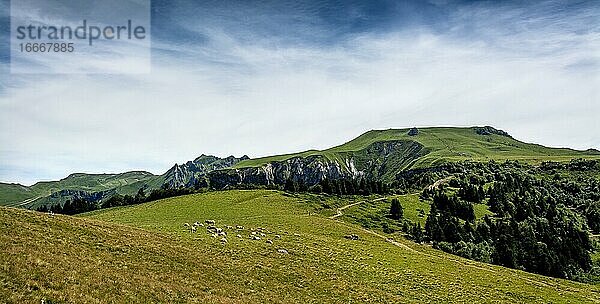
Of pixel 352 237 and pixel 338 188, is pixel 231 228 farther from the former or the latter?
pixel 338 188

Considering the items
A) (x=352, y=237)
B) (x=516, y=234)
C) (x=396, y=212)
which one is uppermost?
(x=352, y=237)

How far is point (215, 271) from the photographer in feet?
124

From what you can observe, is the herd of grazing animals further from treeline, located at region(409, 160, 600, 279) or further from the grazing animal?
treeline, located at region(409, 160, 600, 279)

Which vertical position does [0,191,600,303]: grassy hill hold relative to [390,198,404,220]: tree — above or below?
above

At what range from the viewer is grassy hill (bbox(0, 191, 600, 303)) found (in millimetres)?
25016

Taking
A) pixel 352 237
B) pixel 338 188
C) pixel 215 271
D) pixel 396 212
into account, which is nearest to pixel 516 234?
pixel 396 212

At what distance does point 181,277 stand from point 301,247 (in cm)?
2841

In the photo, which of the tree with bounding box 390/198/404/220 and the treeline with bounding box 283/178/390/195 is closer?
the tree with bounding box 390/198/404/220

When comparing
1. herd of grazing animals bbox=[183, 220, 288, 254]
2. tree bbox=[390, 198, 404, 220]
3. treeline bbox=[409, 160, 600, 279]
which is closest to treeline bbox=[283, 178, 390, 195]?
treeline bbox=[409, 160, 600, 279]

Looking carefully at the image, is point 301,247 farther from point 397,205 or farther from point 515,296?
point 397,205

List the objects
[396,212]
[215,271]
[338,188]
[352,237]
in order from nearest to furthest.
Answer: [215,271] < [352,237] < [396,212] < [338,188]

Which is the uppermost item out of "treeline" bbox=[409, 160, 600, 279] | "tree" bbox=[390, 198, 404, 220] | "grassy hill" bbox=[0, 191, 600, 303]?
"grassy hill" bbox=[0, 191, 600, 303]

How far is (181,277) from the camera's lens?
32.8 meters

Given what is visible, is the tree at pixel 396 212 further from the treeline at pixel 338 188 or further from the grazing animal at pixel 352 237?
the grazing animal at pixel 352 237
